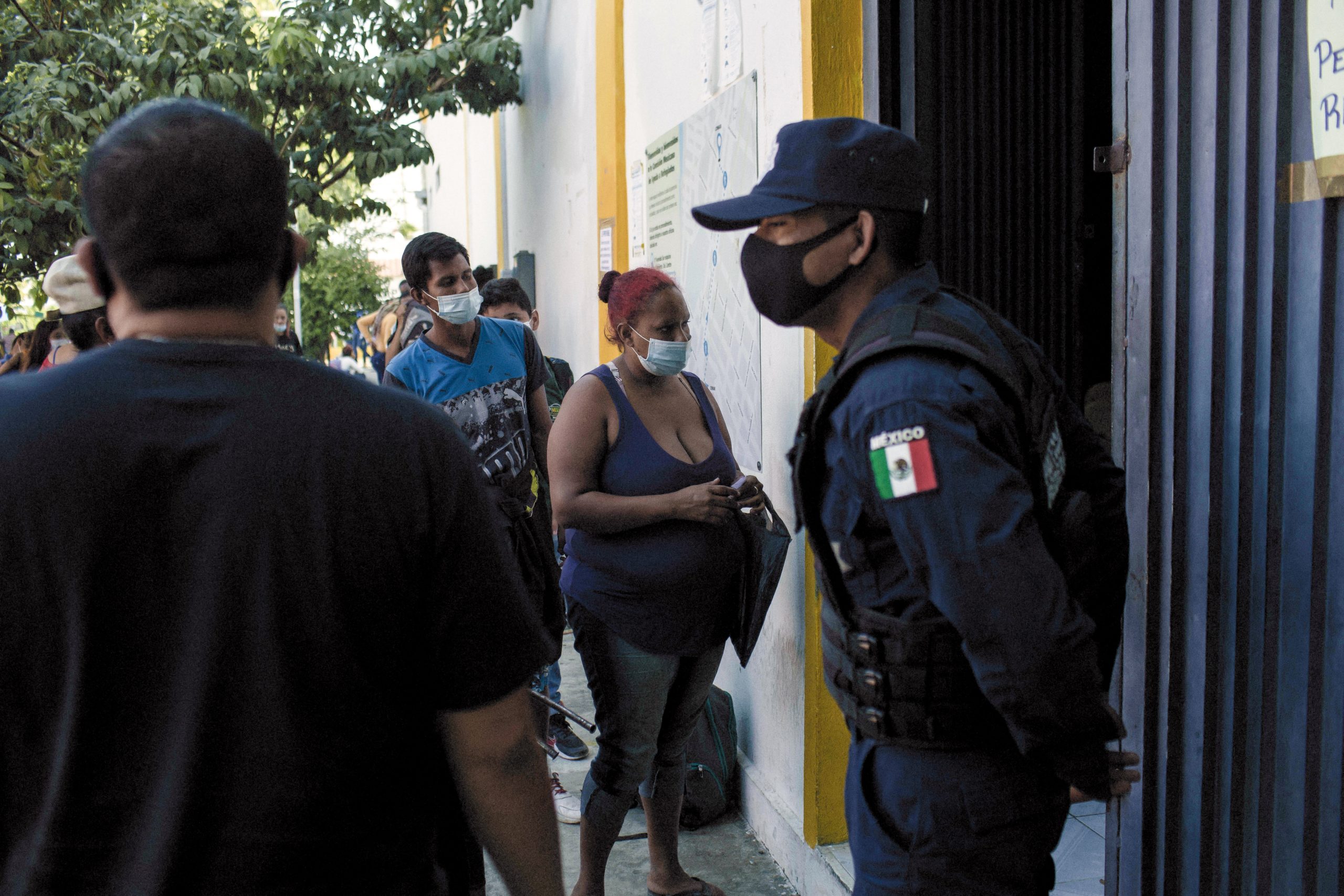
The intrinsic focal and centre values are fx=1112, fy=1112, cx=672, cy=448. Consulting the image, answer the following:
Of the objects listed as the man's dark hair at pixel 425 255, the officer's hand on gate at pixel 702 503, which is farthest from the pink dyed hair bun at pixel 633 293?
the man's dark hair at pixel 425 255

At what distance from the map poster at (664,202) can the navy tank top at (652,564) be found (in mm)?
1699

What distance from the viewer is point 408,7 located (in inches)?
366

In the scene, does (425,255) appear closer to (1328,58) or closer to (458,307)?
(458,307)

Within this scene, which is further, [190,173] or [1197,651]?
[1197,651]

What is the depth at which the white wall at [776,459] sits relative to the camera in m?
3.39

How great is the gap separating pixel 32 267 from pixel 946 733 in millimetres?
7973

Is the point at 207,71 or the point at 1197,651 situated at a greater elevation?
the point at 207,71

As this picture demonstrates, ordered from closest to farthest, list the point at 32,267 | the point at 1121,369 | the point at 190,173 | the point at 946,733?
the point at 190,173, the point at 946,733, the point at 1121,369, the point at 32,267

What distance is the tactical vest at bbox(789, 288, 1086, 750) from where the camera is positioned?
5.35ft

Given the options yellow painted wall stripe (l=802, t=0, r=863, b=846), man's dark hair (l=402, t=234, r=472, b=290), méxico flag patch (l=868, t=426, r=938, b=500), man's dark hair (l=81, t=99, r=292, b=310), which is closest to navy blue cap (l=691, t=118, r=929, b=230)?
méxico flag patch (l=868, t=426, r=938, b=500)

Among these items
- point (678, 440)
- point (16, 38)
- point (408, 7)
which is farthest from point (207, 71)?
point (678, 440)

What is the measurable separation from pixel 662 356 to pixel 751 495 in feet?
1.55

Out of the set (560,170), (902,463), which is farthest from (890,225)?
(560,170)

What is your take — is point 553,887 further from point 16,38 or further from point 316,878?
point 16,38
